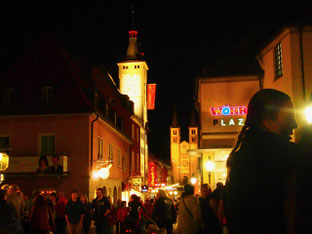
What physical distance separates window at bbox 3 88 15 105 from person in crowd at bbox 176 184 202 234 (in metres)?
26.9

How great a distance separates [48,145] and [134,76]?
47398 mm

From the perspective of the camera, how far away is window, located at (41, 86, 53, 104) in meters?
33.3


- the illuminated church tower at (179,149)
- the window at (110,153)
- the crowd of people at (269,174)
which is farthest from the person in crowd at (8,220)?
→ the illuminated church tower at (179,149)

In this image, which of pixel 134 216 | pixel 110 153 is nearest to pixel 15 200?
pixel 134 216

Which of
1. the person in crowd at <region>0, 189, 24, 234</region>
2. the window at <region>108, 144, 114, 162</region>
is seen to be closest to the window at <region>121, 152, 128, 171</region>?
the window at <region>108, 144, 114, 162</region>

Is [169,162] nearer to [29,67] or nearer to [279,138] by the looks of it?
[29,67]

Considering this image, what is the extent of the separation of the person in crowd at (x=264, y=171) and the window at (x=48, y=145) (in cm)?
3116

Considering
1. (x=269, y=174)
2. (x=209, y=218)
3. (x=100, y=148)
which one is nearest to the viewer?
(x=269, y=174)

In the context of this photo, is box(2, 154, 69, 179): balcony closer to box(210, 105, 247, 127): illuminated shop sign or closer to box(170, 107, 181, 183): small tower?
box(210, 105, 247, 127): illuminated shop sign

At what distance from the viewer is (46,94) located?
33438mm

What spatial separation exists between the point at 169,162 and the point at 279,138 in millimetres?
169427

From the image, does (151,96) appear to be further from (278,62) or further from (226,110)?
(278,62)

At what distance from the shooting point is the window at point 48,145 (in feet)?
108

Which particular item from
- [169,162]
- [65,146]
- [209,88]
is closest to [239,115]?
[209,88]
